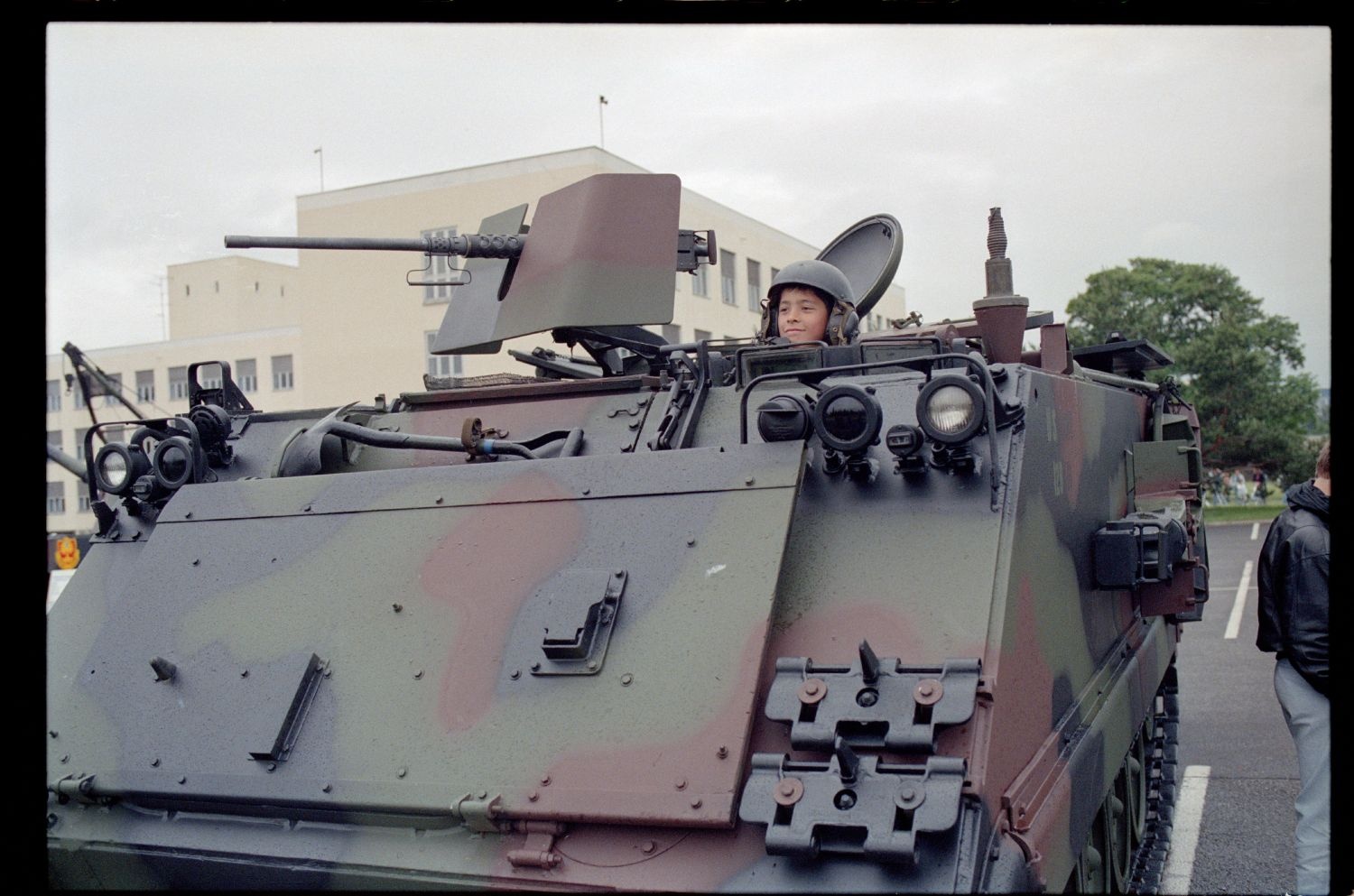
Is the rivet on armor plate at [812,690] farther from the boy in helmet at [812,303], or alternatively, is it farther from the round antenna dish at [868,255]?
the round antenna dish at [868,255]

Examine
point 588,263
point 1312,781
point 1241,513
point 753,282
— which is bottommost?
point 1241,513

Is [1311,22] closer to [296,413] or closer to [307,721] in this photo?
[307,721]

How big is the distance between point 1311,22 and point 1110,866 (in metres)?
3.15

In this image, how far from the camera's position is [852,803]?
122 inches

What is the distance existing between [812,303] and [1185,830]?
3.72 m

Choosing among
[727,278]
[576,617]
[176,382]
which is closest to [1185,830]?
[576,617]

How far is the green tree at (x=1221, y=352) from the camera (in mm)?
13633

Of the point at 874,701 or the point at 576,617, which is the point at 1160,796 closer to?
the point at 874,701

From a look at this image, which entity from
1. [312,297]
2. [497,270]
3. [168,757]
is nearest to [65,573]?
[312,297]

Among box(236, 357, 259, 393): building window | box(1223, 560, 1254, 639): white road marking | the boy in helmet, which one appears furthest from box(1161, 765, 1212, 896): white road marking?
box(236, 357, 259, 393): building window

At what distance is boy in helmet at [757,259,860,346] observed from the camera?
221 inches

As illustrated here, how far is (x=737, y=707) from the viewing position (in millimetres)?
3379

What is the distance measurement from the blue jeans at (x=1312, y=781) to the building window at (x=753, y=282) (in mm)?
12316

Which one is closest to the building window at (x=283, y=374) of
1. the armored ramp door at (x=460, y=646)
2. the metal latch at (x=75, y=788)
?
the armored ramp door at (x=460, y=646)
